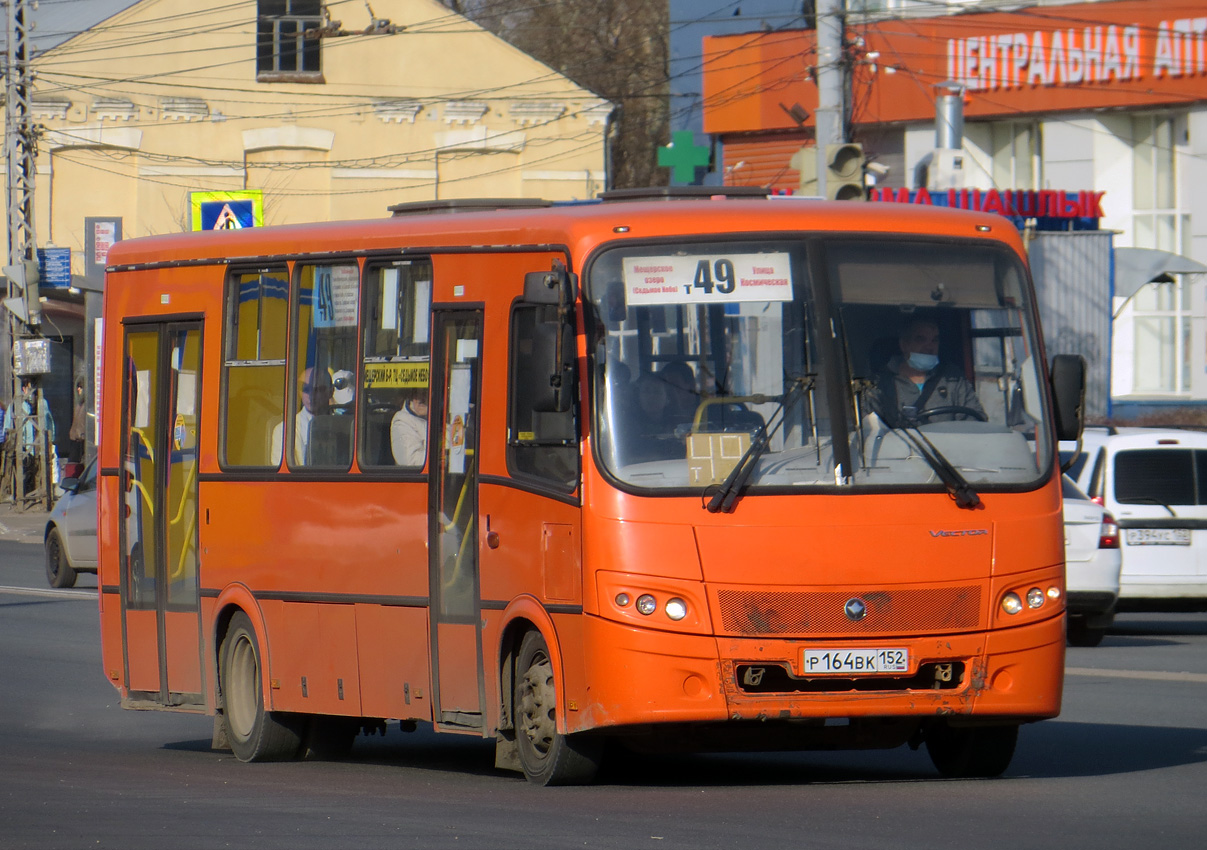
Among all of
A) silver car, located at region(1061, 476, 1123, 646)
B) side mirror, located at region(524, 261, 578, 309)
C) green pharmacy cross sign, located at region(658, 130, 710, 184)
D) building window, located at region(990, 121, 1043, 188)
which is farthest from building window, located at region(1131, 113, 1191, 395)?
side mirror, located at region(524, 261, 578, 309)

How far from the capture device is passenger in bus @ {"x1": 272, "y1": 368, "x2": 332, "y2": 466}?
36.3ft

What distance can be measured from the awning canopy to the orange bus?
18.9 m

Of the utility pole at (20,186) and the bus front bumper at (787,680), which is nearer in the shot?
the bus front bumper at (787,680)

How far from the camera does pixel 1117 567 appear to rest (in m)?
17.6

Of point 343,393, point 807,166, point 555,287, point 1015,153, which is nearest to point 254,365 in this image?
point 343,393

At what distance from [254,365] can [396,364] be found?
4.19ft

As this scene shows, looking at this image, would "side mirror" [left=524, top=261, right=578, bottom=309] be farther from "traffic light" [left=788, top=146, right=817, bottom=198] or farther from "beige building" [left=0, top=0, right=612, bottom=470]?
"beige building" [left=0, top=0, right=612, bottom=470]

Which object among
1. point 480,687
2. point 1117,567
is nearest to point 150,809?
point 480,687

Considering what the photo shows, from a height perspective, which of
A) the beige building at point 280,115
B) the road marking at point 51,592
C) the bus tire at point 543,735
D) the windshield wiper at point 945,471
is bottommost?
the road marking at point 51,592

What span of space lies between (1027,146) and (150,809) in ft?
86.6

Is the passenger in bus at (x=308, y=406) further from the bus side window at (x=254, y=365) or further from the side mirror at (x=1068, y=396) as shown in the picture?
the side mirror at (x=1068, y=396)

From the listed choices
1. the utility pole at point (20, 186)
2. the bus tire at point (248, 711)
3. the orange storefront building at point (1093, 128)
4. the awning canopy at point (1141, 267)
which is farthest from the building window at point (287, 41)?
the bus tire at point (248, 711)

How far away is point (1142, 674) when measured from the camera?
1530 centimetres

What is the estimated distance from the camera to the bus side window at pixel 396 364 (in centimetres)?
1046
